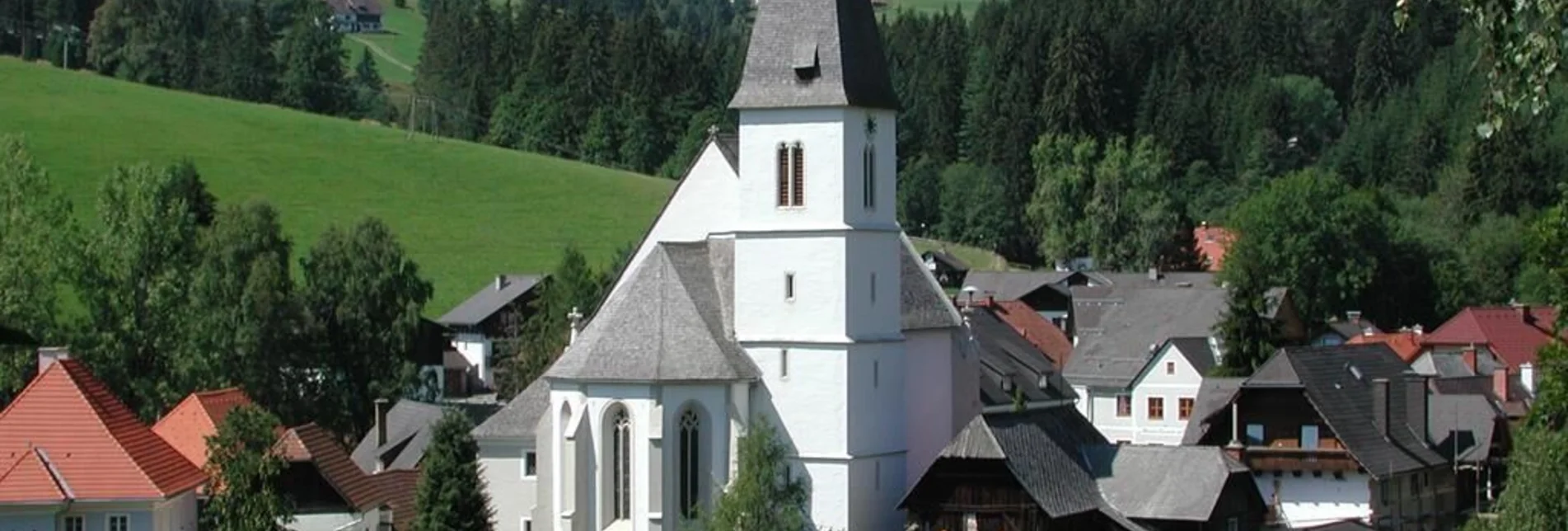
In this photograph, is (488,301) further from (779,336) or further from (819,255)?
(819,255)

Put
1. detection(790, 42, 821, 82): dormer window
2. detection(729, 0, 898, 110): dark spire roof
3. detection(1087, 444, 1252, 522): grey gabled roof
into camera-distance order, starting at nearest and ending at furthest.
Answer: detection(729, 0, 898, 110): dark spire roof
detection(790, 42, 821, 82): dormer window
detection(1087, 444, 1252, 522): grey gabled roof

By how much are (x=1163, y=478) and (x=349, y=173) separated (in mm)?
67570

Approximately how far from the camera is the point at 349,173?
11300 centimetres

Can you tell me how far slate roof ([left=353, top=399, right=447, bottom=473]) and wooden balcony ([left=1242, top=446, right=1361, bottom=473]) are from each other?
18.3 meters

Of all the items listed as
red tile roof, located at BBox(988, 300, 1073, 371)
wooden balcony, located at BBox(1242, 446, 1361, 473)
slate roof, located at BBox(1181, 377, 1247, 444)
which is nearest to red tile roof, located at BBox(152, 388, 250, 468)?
wooden balcony, located at BBox(1242, 446, 1361, 473)

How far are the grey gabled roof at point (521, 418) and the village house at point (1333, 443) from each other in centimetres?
1501

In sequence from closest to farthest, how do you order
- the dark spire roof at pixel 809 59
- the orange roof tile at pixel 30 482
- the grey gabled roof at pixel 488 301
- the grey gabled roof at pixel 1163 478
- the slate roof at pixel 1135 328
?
the orange roof tile at pixel 30 482, the dark spire roof at pixel 809 59, the grey gabled roof at pixel 1163 478, the slate roof at pixel 1135 328, the grey gabled roof at pixel 488 301

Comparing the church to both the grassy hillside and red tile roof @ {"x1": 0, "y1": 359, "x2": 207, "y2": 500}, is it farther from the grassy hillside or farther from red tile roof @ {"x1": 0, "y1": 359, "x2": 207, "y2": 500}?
the grassy hillside

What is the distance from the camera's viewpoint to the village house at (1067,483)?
48.6 m

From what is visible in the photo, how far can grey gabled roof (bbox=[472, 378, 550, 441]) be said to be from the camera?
175ft

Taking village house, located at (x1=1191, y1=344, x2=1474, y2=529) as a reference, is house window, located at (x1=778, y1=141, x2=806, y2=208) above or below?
above

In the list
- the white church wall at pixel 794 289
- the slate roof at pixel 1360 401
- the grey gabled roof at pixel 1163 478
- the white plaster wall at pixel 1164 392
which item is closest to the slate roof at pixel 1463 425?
the slate roof at pixel 1360 401

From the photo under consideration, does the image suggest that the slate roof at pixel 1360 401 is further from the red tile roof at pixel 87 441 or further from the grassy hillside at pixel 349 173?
the grassy hillside at pixel 349 173

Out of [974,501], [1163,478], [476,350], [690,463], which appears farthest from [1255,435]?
[476,350]
